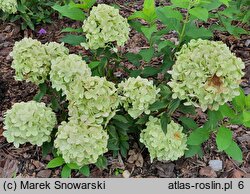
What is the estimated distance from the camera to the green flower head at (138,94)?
8.56 feet

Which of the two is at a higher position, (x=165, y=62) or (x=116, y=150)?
(x=165, y=62)

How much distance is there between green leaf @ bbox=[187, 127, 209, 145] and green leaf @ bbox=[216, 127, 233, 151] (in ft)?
0.42

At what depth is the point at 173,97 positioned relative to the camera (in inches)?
98.7

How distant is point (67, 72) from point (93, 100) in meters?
0.25

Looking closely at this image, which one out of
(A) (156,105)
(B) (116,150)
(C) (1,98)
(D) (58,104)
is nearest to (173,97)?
(A) (156,105)

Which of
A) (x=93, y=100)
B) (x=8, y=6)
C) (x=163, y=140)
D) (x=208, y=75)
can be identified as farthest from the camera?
(x=8, y=6)

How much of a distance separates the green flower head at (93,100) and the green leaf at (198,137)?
0.54m

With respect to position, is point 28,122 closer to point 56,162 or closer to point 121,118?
point 56,162

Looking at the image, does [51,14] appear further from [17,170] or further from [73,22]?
[17,170]

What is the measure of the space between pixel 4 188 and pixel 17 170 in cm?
27

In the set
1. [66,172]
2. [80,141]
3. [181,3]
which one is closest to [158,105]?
→ [80,141]

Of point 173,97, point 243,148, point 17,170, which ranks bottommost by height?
point 17,170

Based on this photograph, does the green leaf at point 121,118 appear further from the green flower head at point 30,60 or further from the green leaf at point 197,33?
the green leaf at point 197,33

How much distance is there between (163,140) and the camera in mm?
2803
